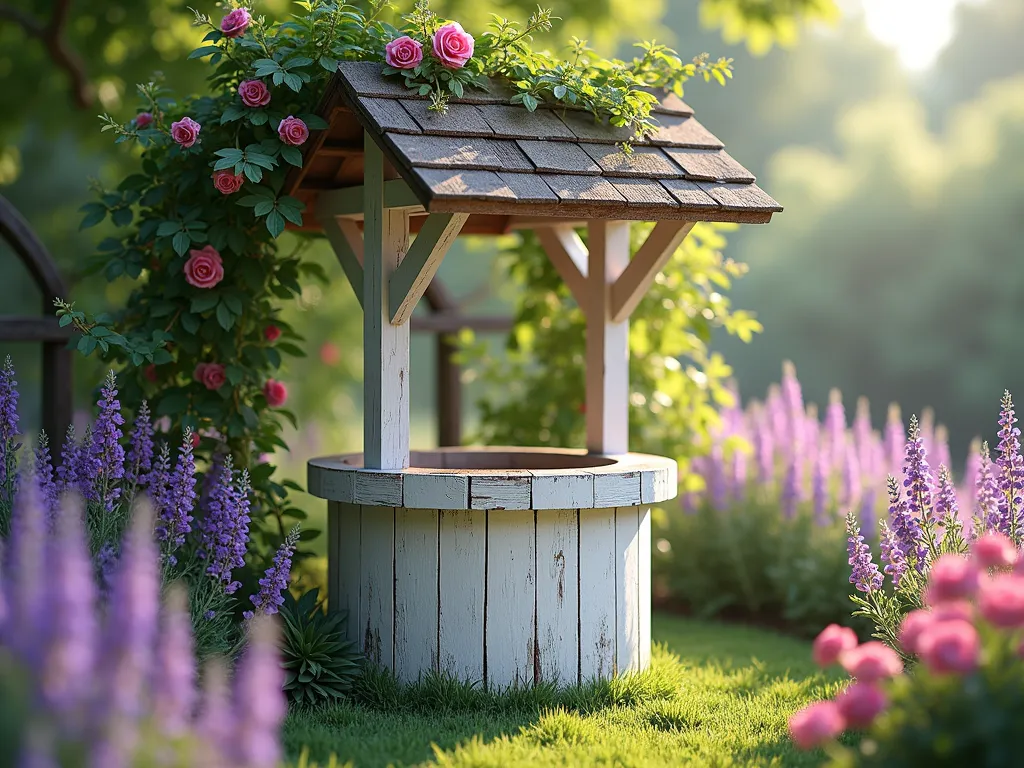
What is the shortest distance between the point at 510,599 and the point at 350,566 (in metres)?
0.71

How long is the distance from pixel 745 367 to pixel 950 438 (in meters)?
5.47

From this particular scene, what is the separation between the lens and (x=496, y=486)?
13.3 ft

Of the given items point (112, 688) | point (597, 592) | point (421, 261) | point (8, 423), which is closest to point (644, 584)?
point (597, 592)

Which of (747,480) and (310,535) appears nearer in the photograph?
(310,535)

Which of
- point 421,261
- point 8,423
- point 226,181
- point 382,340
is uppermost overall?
point 226,181

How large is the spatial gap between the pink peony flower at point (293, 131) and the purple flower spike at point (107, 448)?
1.13 metres

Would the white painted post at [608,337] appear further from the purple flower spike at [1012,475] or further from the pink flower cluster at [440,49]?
the purple flower spike at [1012,475]

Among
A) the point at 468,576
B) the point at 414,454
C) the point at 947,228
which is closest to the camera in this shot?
the point at 468,576

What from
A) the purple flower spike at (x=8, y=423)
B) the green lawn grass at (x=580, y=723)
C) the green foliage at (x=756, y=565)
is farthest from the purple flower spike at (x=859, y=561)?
the purple flower spike at (x=8, y=423)

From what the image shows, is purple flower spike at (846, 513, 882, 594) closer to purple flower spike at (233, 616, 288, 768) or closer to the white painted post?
the white painted post

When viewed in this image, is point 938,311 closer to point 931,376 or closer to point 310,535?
point 931,376

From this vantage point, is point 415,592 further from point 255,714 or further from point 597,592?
point 255,714

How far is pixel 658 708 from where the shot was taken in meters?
4.19

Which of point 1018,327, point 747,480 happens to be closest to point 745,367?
point 1018,327
